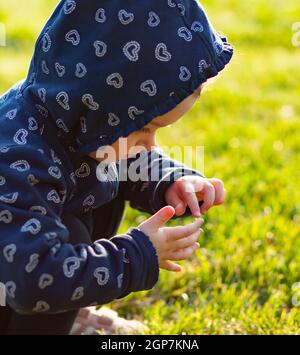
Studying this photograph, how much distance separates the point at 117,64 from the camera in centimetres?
164

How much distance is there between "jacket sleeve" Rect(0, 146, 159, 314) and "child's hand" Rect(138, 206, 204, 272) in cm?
3

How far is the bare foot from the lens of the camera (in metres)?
2.11

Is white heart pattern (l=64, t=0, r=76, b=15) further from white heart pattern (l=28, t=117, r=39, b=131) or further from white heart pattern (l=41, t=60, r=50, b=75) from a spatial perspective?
white heart pattern (l=28, t=117, r=39, b=131)

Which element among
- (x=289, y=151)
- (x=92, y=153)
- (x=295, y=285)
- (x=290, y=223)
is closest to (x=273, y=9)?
(x=289, y=151)

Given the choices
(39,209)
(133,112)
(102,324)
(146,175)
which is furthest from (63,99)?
(102,324)

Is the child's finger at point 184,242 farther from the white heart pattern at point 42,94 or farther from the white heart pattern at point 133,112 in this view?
the white heart pattern at point 42,94

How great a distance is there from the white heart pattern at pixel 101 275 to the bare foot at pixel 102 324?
0.52m

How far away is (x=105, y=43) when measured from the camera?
5.41 ft

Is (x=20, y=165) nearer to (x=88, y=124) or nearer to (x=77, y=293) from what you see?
(x=88, y=124)

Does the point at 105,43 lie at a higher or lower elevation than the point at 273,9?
higher

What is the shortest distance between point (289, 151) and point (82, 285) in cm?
204

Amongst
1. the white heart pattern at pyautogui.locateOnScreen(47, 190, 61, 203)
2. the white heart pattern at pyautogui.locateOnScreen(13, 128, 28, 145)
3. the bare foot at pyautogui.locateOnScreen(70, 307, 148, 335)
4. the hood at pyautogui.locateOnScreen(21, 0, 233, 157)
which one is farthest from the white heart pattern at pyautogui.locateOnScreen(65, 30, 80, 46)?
the bare foot at pyautogui.locateOnScreen(70, 307, 148, 335)

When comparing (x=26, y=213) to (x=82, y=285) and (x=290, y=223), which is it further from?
(x=290, y=223)

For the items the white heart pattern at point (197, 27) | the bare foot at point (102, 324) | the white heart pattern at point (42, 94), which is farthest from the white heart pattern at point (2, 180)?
the bare foot at point (102, 324)
